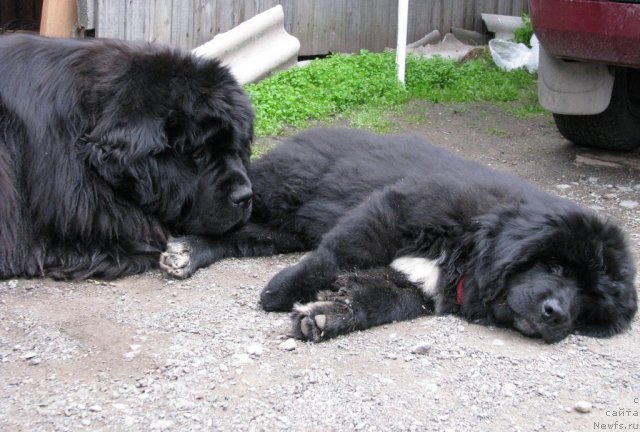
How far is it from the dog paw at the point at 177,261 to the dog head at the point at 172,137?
0.48ft

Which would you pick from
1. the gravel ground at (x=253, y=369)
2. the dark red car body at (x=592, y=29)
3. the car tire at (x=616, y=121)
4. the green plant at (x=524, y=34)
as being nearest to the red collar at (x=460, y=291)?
the gravel ground at (x=253, y=369)

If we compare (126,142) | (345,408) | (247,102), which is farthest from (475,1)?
(345,408)

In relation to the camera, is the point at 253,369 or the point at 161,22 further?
the point at 161,22

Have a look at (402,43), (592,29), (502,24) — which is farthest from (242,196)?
(502,24)

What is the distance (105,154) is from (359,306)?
138cm

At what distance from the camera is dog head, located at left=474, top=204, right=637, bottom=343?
11.1 feet

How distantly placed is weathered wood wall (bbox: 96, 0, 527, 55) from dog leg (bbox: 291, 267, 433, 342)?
11.5 feet

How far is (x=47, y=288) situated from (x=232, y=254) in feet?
3.21

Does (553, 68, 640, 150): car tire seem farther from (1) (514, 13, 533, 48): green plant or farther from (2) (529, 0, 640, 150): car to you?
(1) (514, 13, 533, 48): green plant

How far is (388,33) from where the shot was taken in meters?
9.10

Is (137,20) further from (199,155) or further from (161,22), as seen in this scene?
(199,155)

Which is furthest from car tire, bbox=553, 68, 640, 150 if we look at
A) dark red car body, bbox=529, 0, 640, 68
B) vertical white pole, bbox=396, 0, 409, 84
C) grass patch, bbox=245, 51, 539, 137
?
vertical white pole, bbox=396, 0, 409, 84

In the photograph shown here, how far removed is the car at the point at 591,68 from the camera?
4945 mm

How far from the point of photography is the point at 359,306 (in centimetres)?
344
